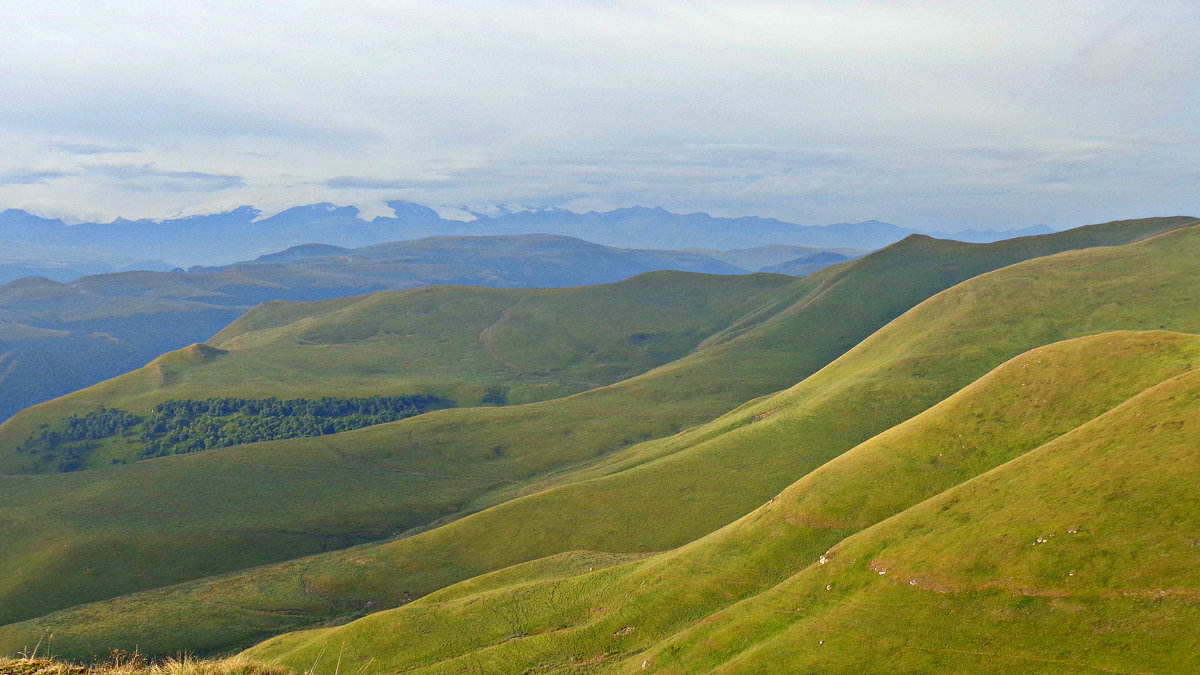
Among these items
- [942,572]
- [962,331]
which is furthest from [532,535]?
[962,331]

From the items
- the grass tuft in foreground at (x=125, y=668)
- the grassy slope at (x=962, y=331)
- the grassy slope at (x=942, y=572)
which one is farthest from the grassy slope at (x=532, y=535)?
the grass tuft in foreground at (x=125, y=668)

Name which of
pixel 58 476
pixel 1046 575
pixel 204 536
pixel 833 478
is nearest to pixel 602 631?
pixel 833 478

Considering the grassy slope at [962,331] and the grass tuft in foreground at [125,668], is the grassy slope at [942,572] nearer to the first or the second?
the grass tuft in foreground at [125,668]

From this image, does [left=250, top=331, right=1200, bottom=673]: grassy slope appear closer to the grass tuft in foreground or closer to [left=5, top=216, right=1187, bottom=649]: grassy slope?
the grass tuft in foreground

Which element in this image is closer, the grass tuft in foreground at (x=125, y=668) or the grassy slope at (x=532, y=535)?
the grass tuft in foreground at (x=125, y=668)

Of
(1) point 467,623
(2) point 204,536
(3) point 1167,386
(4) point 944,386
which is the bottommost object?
(2) point 204,536

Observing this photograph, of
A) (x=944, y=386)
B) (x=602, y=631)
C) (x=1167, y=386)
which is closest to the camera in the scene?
(x=1167, y=386)

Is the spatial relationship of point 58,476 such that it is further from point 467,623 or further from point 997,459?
point 997,459

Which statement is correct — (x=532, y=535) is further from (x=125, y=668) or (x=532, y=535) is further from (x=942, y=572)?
(x=125, y=668)
